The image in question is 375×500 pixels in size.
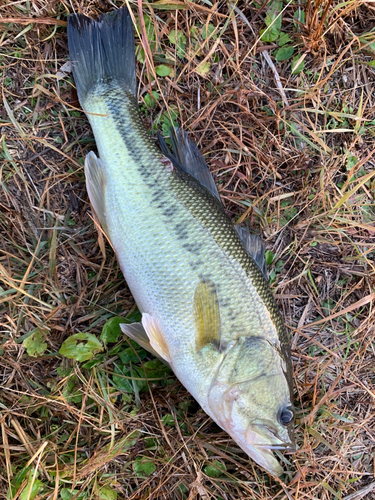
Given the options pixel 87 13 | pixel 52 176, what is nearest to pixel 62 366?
pixel 52 176

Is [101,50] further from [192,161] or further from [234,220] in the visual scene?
[234,220]

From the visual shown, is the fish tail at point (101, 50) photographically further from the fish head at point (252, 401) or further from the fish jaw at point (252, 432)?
the fish jaw at point (252, 432)

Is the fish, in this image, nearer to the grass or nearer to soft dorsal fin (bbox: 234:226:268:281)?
soft dorsal fin (bbox: 234:226:268:281)

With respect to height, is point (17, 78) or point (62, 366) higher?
point (17, 78)

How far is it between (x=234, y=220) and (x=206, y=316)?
2.73ft

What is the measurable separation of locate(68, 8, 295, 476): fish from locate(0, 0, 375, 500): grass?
1.04 ft

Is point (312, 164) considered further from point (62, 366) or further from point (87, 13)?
point (62, 366)

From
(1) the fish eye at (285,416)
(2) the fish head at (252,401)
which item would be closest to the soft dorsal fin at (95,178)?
(2) the fish head at (252,401)

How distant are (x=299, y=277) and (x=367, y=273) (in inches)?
20.0

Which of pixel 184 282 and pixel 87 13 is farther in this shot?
pixel 87 13

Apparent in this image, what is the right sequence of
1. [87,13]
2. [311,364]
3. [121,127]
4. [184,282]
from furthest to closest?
[311,364]
[87,13]
[121,127]
[184,282]

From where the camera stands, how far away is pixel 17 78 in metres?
2.38

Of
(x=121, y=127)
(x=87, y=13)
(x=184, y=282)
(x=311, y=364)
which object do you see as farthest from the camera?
(x=311, y=364)

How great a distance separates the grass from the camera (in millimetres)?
2275
